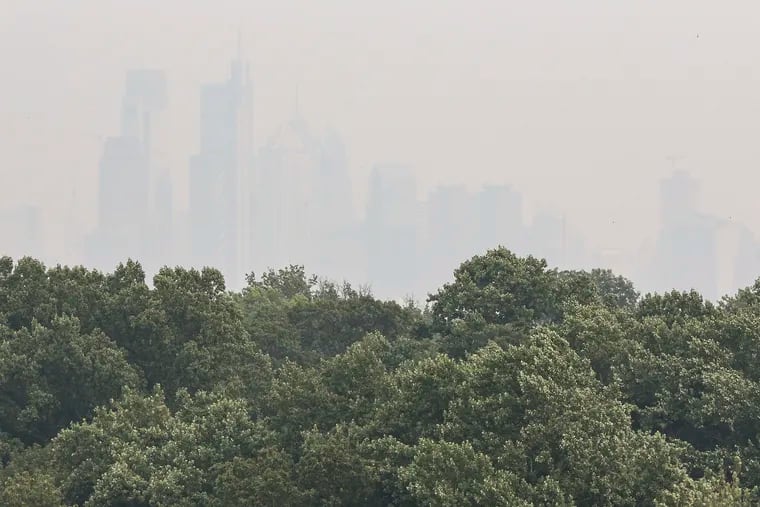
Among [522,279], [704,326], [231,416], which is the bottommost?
[231,416]

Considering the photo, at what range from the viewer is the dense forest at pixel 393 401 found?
26312 millimetres

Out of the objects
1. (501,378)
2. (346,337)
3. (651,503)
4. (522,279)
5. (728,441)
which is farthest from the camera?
(346,337)

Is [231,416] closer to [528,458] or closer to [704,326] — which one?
[528,458]

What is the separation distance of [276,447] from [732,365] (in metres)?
12.9

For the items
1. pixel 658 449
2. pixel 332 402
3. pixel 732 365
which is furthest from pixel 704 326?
pixel 332 402

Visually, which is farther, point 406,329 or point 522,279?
point 406,329

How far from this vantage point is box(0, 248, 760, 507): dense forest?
2631cm

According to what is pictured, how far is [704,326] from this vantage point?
32.9m

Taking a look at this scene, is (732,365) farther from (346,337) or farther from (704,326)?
(346,337)

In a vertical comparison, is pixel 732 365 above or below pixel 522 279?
below

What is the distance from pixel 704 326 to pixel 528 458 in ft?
29.6

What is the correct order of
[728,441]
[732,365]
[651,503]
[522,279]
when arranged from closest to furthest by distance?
[651,503]
[728,441]
[732,365]
[522,279]

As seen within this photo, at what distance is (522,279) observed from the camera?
133 ft

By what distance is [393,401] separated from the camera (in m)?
30.9
